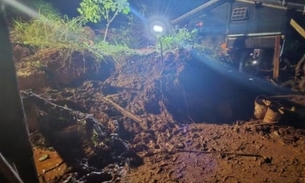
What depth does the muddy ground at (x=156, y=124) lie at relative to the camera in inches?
166

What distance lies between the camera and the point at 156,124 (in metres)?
5.90

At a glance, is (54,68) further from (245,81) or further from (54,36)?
(245,81)

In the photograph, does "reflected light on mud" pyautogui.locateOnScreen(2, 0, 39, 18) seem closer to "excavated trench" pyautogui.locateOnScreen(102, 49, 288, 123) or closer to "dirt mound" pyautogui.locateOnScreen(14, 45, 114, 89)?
"dirt mound" pyautogui.locateOnScreen(14, 45, 114, 89)

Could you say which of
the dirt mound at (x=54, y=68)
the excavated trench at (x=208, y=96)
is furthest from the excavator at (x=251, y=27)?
the dirt mound at (x=54, y=68)

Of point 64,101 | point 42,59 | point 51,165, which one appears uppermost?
point 42,59

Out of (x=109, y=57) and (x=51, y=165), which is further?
(x=109, y=57)

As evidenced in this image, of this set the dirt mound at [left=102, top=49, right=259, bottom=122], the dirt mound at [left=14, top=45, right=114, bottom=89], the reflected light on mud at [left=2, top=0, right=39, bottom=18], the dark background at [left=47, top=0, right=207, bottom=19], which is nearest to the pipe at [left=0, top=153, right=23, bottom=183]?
the dirt mound at [left=102, top=49, right=259, bottom=122]

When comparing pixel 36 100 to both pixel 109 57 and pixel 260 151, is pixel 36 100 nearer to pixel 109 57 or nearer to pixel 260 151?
pixel 109 57

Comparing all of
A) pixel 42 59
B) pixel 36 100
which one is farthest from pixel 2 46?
pixel 42 59

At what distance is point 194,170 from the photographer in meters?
4.26

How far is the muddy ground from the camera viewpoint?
4.22m

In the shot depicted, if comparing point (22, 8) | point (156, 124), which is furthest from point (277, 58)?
point (22, 8)

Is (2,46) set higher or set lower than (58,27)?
lower

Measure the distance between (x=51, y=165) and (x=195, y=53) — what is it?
17.3ft
